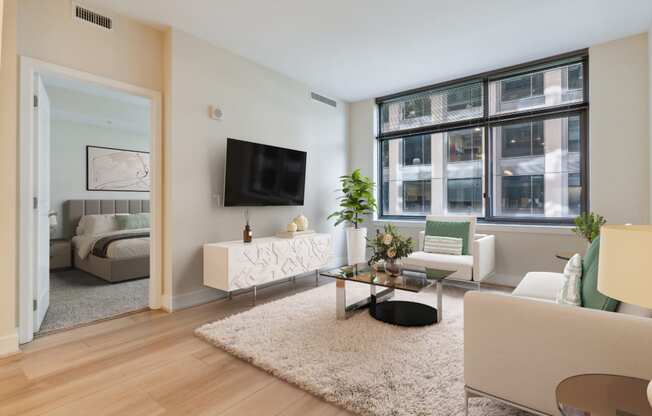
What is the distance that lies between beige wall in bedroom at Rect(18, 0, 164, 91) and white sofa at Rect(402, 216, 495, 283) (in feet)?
10.5

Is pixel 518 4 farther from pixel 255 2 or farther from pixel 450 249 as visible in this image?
pixel 450 249

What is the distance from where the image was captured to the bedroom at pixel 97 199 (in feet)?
13.0

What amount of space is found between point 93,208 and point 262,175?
3.65m

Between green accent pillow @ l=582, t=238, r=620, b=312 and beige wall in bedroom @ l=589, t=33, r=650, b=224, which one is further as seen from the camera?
beige wall in bedroom @ l=589, t=33, r=650, b=224

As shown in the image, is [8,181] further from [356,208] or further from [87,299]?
[356,208]

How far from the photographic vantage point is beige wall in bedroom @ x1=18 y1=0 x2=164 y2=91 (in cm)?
257

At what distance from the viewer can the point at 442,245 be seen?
162 inches

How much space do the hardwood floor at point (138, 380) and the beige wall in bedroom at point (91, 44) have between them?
222 centimetres

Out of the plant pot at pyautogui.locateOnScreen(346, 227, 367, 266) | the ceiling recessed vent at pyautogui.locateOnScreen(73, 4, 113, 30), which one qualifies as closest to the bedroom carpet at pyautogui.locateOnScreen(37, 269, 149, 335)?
the ceiling recessed vent at pyautogui.locateOnScreen(73, 4, 113, 30)

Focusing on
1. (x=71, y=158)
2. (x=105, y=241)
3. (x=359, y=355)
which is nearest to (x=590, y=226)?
(x=359, y=355)

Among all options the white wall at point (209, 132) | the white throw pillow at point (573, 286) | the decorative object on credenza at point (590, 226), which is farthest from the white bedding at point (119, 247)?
the decorative object on credenza at point (590, 226)

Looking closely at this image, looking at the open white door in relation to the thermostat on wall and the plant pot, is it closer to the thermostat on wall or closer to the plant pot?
the thermostat on wall

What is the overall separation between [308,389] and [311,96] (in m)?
4.02

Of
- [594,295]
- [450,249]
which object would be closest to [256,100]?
[450,249]
